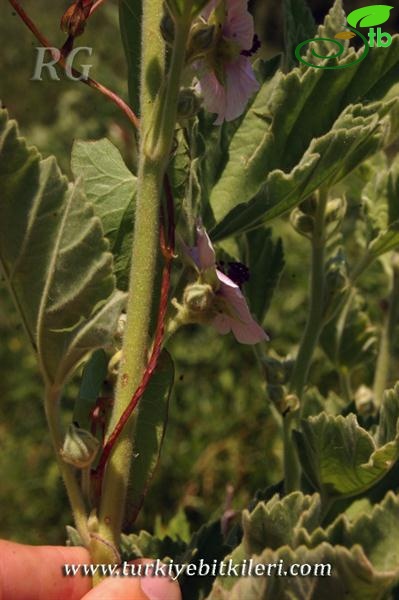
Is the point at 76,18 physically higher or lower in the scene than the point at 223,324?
higher

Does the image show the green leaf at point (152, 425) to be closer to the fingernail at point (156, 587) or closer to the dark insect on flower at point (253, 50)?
the fingernail at point (156, 587)

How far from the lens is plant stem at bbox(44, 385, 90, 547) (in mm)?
544

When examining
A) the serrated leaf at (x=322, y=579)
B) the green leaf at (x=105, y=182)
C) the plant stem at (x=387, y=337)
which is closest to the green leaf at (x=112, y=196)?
the green leaf at (x=105, y=182)

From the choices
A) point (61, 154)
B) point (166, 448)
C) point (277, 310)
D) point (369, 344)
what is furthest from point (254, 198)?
point (61, 154)

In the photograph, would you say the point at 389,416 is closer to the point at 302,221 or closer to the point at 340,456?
the point at 340,456

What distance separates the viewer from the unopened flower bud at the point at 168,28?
20.1 inches

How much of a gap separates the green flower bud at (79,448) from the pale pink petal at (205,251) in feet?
0.40

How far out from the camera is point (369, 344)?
0.91 m

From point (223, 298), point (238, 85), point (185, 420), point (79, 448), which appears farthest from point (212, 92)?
point (185, 420)

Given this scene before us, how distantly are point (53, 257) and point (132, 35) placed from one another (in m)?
0.18

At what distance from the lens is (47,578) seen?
622 millimetres

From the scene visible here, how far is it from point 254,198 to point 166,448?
1.22m

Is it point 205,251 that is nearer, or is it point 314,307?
point 205,251

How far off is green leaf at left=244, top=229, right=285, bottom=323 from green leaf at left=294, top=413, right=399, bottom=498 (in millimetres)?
165
